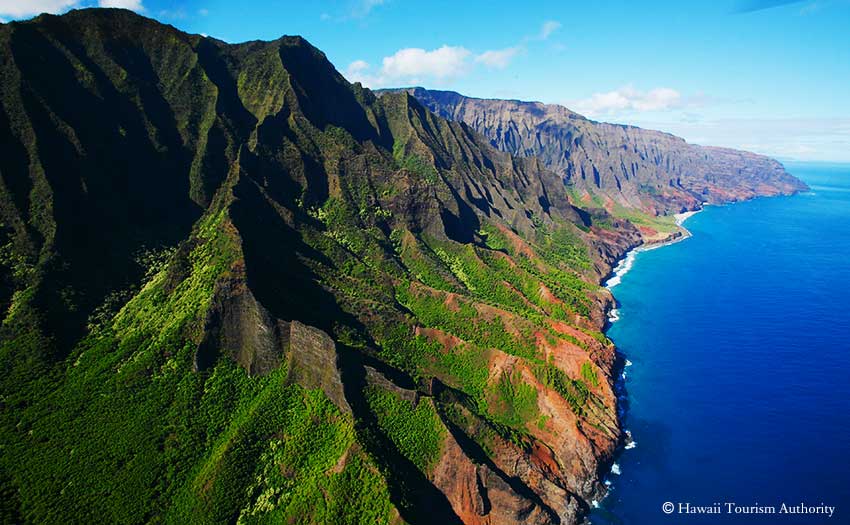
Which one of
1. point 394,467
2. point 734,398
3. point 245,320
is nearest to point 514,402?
point 394,467

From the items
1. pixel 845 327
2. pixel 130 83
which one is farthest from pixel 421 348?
pixel 845 327

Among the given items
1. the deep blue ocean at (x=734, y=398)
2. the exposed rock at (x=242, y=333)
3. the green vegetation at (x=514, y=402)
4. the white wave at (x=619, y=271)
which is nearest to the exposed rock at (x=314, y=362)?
the exposed rock at (x=242, y=333)

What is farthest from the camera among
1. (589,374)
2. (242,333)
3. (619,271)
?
(619,271)

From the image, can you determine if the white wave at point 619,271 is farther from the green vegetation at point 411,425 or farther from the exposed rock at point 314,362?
the exposed rock at point 314,362

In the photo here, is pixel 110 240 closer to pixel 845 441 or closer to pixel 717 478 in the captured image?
pixel 717 478

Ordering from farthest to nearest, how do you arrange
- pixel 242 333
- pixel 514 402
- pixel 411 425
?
pixel 514 402
pixel 242 333
pixel 411 425

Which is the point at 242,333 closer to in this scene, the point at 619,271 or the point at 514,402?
the point at 514,402
